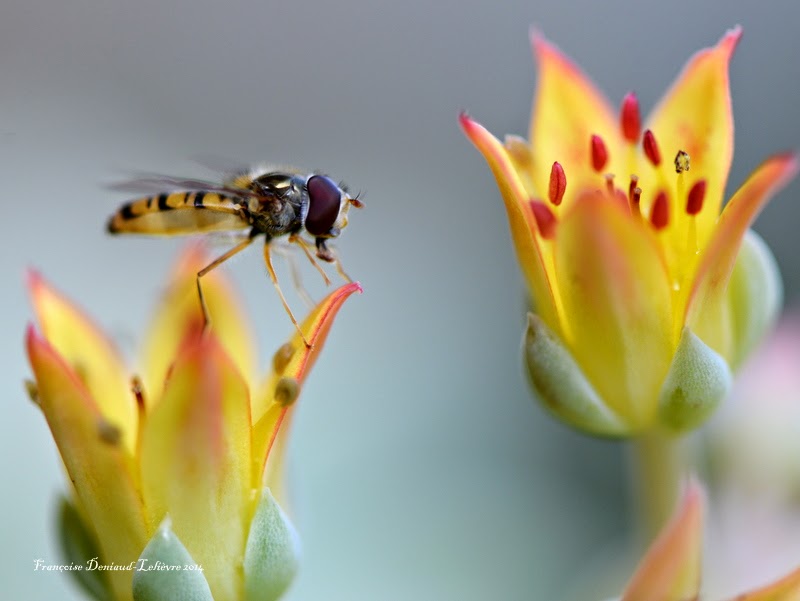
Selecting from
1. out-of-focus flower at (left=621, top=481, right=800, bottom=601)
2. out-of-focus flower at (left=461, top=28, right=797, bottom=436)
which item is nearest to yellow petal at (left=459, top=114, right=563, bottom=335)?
out-of-focus flower at (left=461, top=28, right=797, bottom=436)

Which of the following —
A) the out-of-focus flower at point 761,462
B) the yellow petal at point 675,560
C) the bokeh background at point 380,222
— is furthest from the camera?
the bokeh background at point 380,222

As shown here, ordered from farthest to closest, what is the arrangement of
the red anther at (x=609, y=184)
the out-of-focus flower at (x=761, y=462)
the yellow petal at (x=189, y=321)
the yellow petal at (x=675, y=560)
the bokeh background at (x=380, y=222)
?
the bokeh background at (x=380, y=222) → the out-of-focus flower at (x=761, y=462) → the yellow petal at (x=189, y=321) → the red anther at (x=609, y=184) → the yellow petal at (x=675, y=560)

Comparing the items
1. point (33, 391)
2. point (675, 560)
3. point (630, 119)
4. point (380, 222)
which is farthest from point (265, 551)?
point (380, 222)

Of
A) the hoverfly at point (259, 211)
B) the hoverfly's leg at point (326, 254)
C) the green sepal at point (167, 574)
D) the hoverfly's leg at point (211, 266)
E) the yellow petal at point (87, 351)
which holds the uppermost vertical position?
the hoverfly at point (259, 211)

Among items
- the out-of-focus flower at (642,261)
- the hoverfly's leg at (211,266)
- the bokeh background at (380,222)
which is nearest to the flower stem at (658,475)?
the out-of-focus flower at (642,261)

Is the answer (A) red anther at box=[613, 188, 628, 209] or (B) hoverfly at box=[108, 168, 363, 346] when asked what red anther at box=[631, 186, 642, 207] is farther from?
(B) hoverfly at box=[108, 168, 363, 346]

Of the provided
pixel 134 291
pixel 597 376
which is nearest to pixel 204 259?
pixel 597 376

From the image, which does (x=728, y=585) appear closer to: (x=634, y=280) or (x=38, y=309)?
(x=634, y=280)

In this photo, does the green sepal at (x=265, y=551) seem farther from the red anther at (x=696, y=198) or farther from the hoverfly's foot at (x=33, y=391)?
the red anther at (x=696, y=198)
